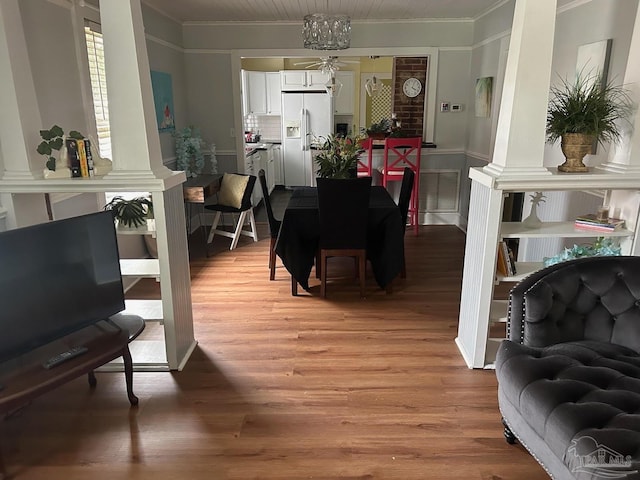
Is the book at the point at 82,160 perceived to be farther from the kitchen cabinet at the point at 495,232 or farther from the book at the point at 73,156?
the kitchen cabinet at the point at 495,232

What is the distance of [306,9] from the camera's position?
16.1 ft

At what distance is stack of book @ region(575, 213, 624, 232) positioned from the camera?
259 cm

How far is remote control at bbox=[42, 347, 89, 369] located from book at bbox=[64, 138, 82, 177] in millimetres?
967

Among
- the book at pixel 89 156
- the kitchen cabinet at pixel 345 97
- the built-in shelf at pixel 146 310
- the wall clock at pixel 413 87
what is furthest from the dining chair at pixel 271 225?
the kitchen cabinet at pixel 345 97

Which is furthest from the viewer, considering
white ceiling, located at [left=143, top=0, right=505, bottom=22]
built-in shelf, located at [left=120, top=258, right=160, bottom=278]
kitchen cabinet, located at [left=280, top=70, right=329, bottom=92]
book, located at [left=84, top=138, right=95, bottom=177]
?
kitchen cabinet, located at [left=280, top=70, right=329, bottom=92]

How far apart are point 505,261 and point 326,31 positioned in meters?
2.71

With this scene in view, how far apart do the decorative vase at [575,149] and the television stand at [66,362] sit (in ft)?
8.14

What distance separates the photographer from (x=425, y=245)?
5.19 metres

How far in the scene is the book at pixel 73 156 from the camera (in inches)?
98.6

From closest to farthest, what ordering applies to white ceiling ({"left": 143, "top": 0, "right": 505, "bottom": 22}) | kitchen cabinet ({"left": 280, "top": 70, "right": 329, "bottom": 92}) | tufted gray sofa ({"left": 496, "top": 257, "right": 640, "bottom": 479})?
tufted gray sofa ({"left": 496, "top": 257, "right": 640, "bottom": 479}) < white ceiling ({"left": 143, "top": 0, "right": 505, "bottom": 22}) < kitchen cabinet ({"left": 280, "top": 70, "right": 329, "bottom": 92})

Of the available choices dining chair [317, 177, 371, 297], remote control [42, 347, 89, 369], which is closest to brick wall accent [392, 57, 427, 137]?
dining chair [317, 177, 371, 297]

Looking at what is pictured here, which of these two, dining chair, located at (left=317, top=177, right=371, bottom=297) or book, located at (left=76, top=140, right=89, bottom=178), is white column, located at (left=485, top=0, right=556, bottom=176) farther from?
book, located at (left=76, top=140, right=89, bottom=178)

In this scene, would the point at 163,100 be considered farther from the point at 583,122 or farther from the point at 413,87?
the point at 583,122

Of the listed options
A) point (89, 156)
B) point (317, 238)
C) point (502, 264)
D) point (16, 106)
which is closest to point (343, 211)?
point (317, 238)
